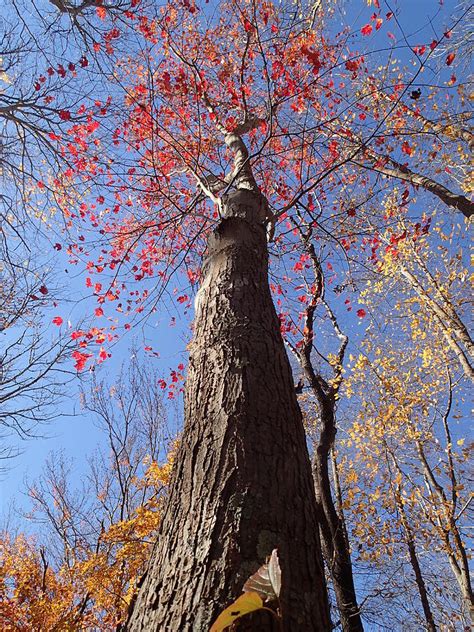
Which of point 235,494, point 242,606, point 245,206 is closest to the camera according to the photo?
point 242,606

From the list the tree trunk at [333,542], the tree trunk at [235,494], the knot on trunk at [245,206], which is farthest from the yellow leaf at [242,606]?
the tree trunk at [333,542]

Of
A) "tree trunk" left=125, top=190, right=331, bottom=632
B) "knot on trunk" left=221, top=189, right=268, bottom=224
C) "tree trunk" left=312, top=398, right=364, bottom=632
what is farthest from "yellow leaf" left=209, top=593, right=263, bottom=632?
"tree trunk" left=312, top=398, right=364, bottom=632

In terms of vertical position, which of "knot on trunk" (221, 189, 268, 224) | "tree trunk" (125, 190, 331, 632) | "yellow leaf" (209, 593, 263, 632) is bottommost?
"yellow leaf" (209, 593, 263, 632)

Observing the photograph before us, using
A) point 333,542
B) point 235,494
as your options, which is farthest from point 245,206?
point 333,542

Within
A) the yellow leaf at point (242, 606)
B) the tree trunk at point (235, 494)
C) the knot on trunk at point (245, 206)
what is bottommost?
the yellow leaf at point (242, 606)

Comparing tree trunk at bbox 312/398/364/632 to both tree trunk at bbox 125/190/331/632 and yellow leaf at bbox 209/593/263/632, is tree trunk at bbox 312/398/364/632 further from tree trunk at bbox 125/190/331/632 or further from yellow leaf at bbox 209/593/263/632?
yellow leaf at bbox 209/593/263/632

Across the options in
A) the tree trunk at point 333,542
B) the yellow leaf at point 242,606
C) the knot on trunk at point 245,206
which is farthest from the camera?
the tree trunk at point 333,542

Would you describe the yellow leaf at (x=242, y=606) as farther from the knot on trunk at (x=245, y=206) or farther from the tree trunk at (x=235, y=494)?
the knot on trunk at (x=245, y=206)

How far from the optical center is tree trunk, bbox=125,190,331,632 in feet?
3.48

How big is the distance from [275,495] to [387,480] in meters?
9.44

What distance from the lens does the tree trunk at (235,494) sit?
1.06 meters

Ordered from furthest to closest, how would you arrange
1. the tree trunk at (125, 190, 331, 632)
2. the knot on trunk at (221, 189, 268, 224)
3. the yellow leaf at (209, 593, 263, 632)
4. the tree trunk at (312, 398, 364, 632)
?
1. the tree trunk at (312, 398, 364, 632)
2. the knot on trunk at (221, 189, 268, 224)
3. the tree trunk at (125, 190, 331, 632)
4. the yellow leaf at (209, 593, 263, 632)

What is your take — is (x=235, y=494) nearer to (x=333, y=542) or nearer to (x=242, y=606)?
(x=242, y=606)

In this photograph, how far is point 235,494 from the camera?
1252 mm
